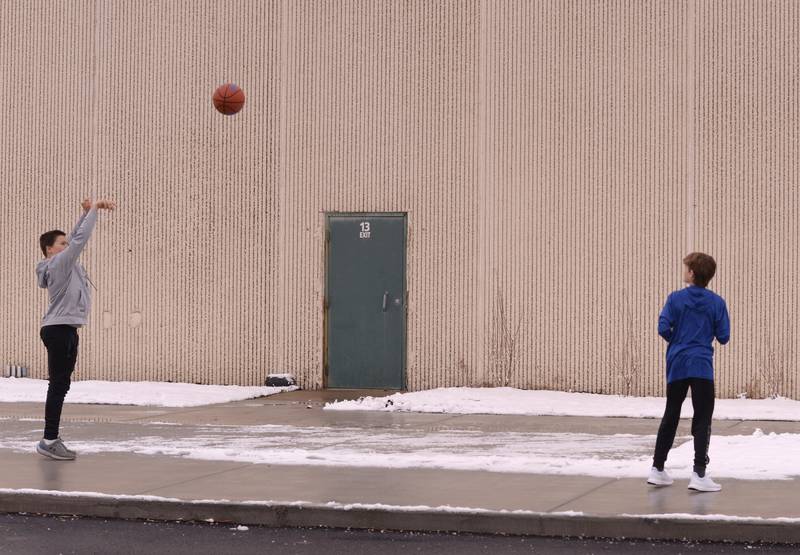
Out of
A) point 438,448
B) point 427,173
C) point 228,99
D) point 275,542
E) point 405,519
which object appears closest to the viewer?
point 275,542

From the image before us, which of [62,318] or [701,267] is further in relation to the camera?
[62,318]

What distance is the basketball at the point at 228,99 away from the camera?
18.6 metres

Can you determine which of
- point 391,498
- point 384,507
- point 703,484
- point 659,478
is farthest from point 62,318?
point 703,484

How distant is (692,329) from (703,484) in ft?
3.58

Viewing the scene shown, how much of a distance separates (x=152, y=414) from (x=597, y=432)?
17.7 ft

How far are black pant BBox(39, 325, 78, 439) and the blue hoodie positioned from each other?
496 centimetres

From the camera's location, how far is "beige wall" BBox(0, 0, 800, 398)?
723 inches

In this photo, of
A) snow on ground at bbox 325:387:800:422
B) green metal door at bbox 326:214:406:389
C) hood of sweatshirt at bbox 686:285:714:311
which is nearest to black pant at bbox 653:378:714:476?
hood of sweatshirt at bbox 686:285:714:311

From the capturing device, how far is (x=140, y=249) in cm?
2033

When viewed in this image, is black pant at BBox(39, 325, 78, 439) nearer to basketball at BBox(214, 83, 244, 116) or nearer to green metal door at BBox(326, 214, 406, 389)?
basketball at BBox(214, 83, 244, 116)

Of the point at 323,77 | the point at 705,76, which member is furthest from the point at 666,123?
the point at 323,77

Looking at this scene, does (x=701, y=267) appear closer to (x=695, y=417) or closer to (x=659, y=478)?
(x=695, y=417)

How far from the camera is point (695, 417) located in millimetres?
9805

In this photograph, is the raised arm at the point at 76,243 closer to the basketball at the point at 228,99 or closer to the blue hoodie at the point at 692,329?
the blue hoodie at the point at 692,329
